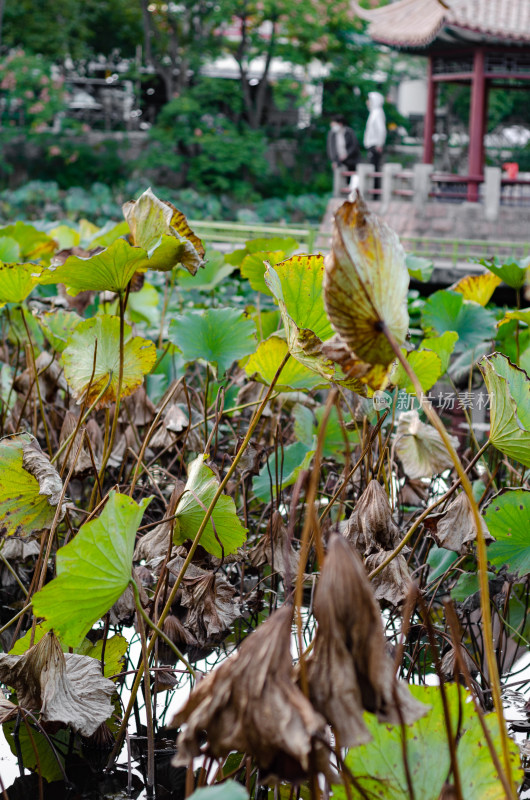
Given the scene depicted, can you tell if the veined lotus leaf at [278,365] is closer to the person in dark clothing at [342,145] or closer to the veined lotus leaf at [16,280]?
the veined lotus leaf at [16,280]

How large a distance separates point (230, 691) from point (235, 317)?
985 mm

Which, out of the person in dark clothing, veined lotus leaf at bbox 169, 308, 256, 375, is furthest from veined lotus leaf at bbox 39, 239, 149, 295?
the person in dark clothing

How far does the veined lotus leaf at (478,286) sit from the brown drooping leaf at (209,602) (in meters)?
1.00

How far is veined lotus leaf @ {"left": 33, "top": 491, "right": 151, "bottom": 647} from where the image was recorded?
74 centimetres

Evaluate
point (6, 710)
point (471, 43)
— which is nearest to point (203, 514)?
point (6, 710)

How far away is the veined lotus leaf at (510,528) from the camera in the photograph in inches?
46.9

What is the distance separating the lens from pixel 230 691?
58cm

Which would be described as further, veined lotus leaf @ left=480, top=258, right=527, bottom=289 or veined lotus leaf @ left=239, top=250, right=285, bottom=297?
veined lotus leaf @ left=480, top=258, right=527, bottom=289

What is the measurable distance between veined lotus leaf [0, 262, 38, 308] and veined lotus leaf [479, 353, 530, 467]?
2.03 feet

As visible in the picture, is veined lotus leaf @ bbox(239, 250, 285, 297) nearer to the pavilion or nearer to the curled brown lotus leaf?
the curled brown lotus leaf

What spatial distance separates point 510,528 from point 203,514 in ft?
1.31

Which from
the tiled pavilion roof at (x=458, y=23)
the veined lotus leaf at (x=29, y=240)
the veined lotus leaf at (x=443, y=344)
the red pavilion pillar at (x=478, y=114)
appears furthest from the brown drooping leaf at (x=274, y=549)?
the red pavilion pillar at (x=478, y=114)

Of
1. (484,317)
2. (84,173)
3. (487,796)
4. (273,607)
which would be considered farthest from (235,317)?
(84,173)

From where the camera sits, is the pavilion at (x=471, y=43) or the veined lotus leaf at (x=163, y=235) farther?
the pavilion at (x=471, y=43)
